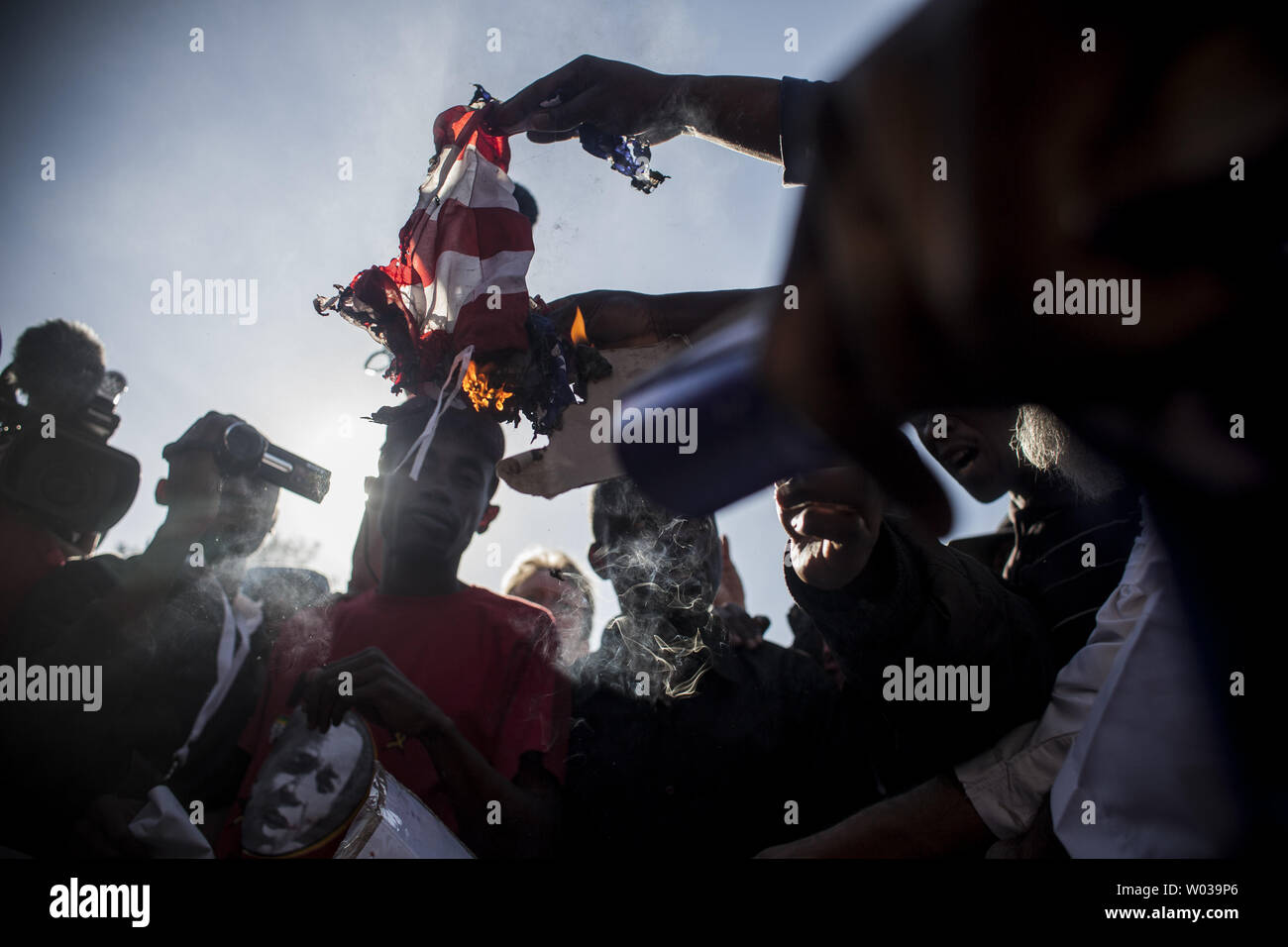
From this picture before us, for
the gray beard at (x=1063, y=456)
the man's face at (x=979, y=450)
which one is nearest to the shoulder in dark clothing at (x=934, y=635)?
the gray beard at (x=1063, y=456)

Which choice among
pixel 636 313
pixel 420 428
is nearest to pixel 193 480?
pixel 420 428

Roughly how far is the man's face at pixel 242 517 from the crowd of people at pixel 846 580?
0.07 ft

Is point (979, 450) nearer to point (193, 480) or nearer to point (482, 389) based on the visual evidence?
point (482, 389)

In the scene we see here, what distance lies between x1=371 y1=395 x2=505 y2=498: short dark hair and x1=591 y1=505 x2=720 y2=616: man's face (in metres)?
0.82

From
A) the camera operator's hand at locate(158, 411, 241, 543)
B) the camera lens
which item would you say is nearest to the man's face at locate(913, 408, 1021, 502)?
the camera lens

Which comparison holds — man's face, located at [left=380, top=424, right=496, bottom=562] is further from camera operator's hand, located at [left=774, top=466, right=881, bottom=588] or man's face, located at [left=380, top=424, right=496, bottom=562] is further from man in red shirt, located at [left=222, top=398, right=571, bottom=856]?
camera operator's hand, located at [left=774, top=466, right=881, bottom=588]

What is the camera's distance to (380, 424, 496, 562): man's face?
336cm

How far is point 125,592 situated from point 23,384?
4.79 ft

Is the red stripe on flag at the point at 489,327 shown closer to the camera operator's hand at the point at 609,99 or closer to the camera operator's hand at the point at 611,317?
the camera operator's hand at the point at 611,317

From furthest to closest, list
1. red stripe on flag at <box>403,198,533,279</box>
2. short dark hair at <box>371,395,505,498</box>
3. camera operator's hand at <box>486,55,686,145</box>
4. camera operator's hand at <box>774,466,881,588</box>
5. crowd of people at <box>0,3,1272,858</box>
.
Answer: short dark hair at <box>371,395,505,498</box>, red stripe on flag at <box>403,198,533,279</box>, camera operator's hand at <box>486,55,686,145</box>, camera operator's hand at <box>774,466,881,588</box>, crowd of people at <box>0,3,1272,858</box>

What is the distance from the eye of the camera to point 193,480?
3.31 m

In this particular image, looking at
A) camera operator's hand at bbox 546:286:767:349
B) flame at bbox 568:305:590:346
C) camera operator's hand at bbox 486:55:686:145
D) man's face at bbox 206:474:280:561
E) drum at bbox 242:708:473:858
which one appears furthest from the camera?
man's face at bbox 206:474:280:561
